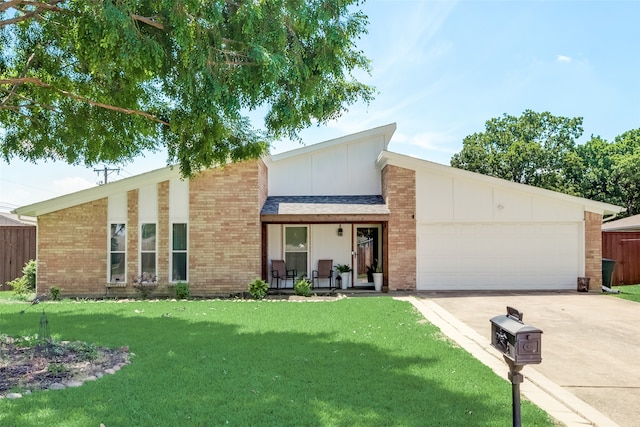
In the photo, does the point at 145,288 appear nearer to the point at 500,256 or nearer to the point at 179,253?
the point at 179,253

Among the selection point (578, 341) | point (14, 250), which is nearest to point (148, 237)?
point (14, 250)

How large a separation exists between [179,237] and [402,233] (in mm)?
7246

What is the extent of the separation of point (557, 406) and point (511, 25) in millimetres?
10085

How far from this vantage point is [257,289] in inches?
521

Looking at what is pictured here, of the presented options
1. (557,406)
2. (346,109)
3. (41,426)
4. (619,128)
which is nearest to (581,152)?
(619,128)

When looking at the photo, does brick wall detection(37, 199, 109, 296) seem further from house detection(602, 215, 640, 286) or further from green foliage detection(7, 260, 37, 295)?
house detection(602, 215, 640, 286)

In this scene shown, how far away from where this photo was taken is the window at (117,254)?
13820 mm

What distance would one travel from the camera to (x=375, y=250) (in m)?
16.3

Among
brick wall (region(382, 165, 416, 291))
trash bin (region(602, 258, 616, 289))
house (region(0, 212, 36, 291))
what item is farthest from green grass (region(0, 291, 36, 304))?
trash bin (region(602, 258, 616, 289))

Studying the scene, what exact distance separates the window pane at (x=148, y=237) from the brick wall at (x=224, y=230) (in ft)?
3.93

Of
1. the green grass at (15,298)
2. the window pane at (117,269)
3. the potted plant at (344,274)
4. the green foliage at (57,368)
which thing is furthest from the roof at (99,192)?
the green foliage at (57,368)

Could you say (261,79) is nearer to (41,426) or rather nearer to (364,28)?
(364,28)

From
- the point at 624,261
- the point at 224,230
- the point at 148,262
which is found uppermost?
the point at 224,230

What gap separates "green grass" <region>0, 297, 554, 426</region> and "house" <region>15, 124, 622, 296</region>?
439 cm
